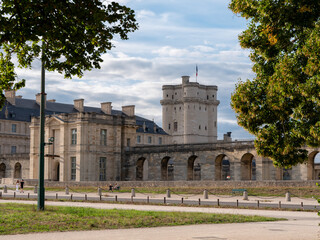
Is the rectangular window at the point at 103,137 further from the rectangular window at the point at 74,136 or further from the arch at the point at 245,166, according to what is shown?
the arch at the point at 245,166

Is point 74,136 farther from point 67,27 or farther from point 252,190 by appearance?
point 67,27

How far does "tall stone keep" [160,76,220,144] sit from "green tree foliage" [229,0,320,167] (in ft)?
329

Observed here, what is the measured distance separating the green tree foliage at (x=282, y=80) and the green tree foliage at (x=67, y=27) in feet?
15.3

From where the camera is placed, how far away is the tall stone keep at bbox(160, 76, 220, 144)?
121 metres

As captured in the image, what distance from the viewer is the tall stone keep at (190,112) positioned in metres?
121

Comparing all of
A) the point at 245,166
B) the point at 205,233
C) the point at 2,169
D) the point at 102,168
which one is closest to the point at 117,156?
the point at 102,168

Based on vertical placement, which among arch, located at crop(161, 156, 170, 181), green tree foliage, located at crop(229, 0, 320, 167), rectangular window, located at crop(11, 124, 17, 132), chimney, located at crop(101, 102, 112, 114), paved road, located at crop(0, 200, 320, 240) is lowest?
paved road, located at crop(0, 200, 320, 240)

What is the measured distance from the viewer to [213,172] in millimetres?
60969

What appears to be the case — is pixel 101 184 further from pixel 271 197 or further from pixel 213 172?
pixel 271 197

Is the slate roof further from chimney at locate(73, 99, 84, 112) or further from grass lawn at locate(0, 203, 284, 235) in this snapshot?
grass lawn at locate(0, 203, 284, 235)

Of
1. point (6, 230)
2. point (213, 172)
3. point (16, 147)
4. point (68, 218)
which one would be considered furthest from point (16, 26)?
point (16, 147)

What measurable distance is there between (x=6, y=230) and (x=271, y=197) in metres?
28.2

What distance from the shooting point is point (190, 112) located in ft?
398

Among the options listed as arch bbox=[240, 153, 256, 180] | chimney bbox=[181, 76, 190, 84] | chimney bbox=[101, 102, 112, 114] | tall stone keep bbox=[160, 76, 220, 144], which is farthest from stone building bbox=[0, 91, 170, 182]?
chimney bbox=[181, 76, 190, 84]
